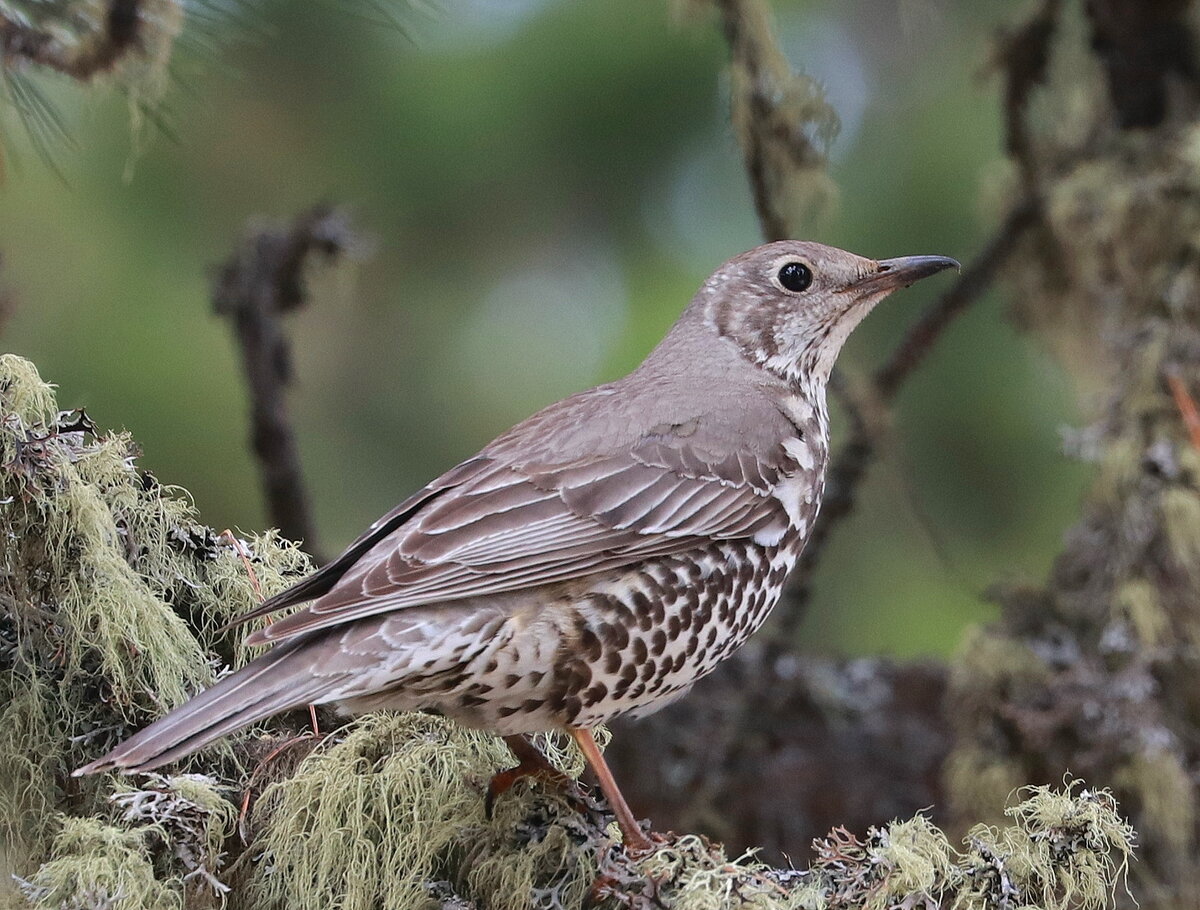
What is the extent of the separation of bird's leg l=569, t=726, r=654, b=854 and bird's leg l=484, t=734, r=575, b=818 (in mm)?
63

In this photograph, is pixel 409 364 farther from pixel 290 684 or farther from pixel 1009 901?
pixel 1009 901

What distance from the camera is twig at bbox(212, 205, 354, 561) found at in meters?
4.41

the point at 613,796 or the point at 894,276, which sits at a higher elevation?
the point at 894,276

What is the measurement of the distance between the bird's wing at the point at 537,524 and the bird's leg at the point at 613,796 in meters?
0.34

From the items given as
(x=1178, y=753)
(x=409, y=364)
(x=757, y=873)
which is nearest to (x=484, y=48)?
(x=409, y=364)

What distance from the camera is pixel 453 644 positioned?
2.66 m

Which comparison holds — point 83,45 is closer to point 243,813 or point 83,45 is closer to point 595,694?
point 243,813

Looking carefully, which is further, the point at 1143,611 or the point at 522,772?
the point at 1143,611

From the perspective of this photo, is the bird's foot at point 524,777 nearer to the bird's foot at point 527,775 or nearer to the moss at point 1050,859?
the bird's foot at point 527,775

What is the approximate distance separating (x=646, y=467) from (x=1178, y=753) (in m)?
1.89

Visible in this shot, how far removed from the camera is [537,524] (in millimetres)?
2900

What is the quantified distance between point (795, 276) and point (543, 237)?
2345 mm

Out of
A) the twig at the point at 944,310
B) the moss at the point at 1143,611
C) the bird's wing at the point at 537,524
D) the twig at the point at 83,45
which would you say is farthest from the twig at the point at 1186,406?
the twig at the point at 83,45

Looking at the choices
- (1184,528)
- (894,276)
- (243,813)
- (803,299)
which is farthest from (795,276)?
(243,813)
